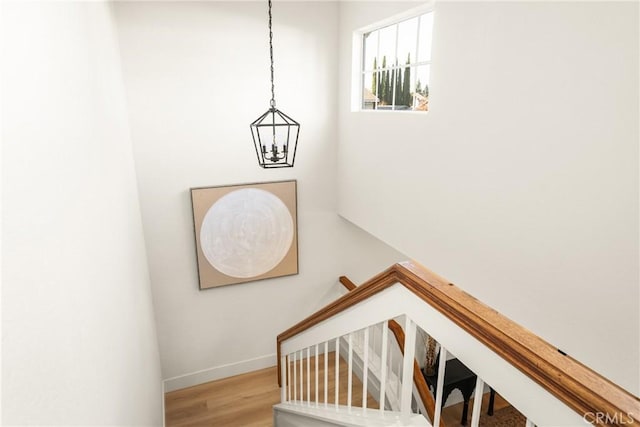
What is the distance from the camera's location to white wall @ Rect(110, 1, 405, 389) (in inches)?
126

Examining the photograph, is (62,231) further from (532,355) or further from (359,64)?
(359,64)

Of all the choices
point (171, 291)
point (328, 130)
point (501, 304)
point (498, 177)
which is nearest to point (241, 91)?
point (328, 130)

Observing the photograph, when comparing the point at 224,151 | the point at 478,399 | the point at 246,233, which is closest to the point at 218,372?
the point at 246,233

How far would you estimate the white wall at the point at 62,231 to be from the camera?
2.91 feet

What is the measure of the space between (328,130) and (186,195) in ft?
4.94

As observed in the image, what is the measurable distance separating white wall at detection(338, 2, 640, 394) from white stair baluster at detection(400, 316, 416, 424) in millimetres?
1013

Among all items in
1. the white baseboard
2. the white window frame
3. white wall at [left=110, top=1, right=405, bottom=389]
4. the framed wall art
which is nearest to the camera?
the white window frame

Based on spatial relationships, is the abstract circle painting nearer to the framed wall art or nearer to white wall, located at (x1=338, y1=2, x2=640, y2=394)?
the framed wall art

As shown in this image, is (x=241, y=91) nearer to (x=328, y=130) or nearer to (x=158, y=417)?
(x=328, y=130)

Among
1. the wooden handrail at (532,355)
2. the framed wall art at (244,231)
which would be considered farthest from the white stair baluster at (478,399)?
the framed wall art at (244,231)

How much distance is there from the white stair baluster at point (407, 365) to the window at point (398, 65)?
200cm

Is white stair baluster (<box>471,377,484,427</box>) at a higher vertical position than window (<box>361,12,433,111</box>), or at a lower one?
lower
